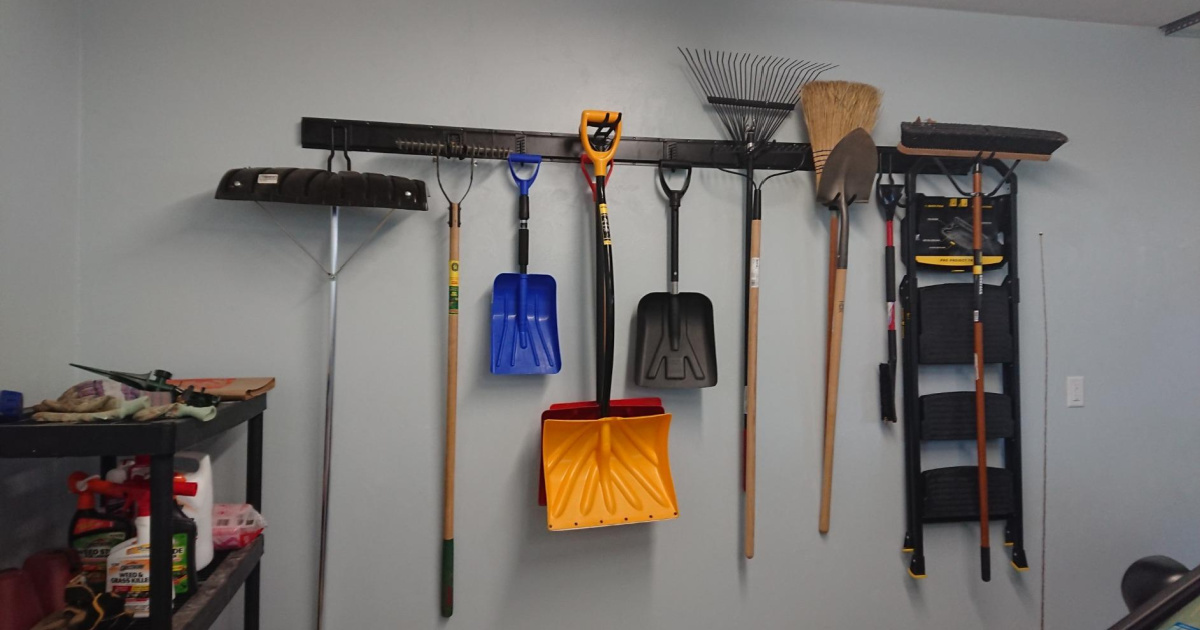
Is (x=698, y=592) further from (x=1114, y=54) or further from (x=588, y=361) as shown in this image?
(x=1114, y=54)

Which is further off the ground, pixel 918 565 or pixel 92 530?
pixel 92 530

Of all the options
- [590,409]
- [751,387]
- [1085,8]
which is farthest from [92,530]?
[1085,8]

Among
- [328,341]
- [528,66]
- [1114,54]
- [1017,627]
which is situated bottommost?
[1017,627]

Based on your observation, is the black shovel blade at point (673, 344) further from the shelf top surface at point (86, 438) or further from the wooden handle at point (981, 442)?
the shelf top surface at point (86, 438)

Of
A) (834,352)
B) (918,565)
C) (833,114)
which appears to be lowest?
(918,565)

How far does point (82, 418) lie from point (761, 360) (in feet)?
5.57

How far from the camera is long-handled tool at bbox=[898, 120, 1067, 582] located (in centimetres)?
185

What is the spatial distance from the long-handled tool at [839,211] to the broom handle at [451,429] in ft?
3.84

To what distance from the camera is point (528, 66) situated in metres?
1.80

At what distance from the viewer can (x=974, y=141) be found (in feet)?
6.10

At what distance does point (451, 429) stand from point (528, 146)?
871 millimetres

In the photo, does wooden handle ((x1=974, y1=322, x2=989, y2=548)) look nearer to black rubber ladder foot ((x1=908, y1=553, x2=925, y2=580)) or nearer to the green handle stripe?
black rubber ladder foot ((x1=908, y1=553, x2=925, y2=580))

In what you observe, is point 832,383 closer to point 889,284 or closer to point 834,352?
point 834,352

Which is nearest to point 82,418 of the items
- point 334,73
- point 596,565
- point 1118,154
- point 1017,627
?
point 334,73
